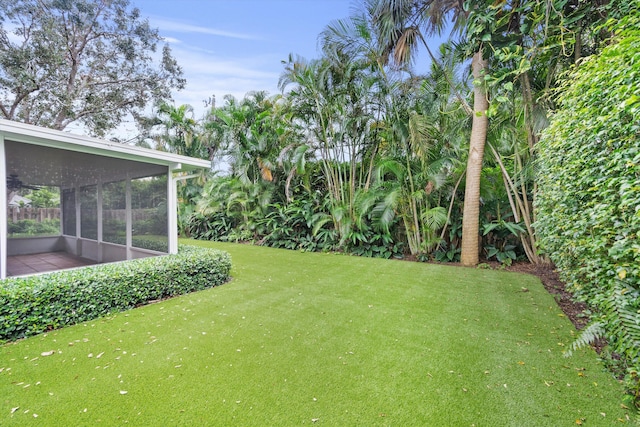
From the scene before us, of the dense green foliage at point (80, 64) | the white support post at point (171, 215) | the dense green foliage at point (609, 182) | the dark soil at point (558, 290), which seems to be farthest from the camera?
the dense green foliage at point (80, 64)

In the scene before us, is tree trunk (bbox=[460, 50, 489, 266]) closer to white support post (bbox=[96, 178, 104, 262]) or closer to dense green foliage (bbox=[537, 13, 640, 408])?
dense green foliage (bbox=[537, 13, 640, 408])

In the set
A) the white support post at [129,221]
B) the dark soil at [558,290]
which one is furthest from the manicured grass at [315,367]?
the white support post at [129,221]

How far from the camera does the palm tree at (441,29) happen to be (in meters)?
5.59

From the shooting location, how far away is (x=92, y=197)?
5.80 meters

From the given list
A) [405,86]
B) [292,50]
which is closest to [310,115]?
[292,50]

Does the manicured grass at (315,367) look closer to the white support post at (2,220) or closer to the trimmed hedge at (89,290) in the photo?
the trimmed hedge at (89,290)

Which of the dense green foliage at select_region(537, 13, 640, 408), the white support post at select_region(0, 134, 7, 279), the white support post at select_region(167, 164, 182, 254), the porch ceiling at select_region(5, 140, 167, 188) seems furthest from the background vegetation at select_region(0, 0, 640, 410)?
the white support post at select_region(0, 134, 7, 279)

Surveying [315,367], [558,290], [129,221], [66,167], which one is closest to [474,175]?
[558,290]

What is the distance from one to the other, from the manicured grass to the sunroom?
77.5 inches

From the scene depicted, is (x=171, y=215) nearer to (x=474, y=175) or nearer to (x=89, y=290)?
(x=89, y=290)

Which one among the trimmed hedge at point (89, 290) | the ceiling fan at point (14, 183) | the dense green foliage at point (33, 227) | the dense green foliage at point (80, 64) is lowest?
the trimmed hedge at point (89, 290)

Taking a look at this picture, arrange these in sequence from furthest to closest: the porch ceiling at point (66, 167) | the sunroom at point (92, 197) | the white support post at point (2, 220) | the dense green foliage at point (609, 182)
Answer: the sunroom at point (92, 197) < the porch ceiling at point (66, 167) < the white support post at point (2, 220) < the dense green foliage at point (609, 182)

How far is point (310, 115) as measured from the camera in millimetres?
7797

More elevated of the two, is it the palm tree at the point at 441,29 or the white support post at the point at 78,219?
the palm tree at the point at 441,29
